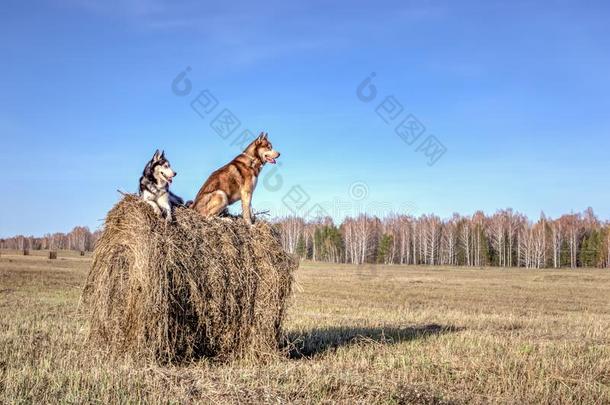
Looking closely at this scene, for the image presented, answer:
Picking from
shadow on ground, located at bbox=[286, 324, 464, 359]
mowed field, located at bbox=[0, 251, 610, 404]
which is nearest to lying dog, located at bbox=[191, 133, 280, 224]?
mowed field, located at bbox=[0, 251, 610, 404]

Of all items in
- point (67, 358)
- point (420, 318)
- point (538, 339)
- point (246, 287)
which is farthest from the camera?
point (420, 318)

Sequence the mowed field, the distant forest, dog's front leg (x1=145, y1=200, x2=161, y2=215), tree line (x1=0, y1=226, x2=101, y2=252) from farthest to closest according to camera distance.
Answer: tree line (x1=0, y1=226, x2=101, y2=252) → the distant forest → dog's front leg (x1=145, y1=200, x2=161, y2=215) → the mowed field

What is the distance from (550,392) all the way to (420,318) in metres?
8.78

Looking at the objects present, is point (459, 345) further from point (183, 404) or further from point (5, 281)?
point (5, 281)

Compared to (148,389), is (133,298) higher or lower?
higher

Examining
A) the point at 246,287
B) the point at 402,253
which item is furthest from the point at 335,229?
the point at 246,287

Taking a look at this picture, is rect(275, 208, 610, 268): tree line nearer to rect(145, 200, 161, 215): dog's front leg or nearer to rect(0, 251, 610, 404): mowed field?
rect(0, 251, 610, 404): mowed field

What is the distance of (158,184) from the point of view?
9.02m

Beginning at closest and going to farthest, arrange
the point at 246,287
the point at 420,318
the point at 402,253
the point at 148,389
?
1. the point at 148,389
2. the point at 246,287
3. the point at 420,318
4. the point at 402,253

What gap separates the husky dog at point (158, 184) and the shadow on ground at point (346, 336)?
294 centimetres

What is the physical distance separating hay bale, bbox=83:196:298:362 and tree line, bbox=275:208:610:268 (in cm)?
7909

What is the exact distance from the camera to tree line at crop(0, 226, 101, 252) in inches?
6594

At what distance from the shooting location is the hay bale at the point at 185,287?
8.41 meters

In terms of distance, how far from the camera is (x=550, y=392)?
290 inches
